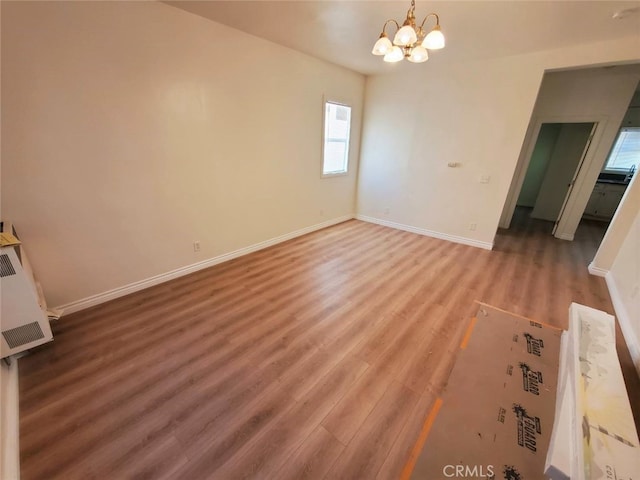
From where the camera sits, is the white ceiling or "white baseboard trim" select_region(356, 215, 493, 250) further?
"white baseboard trim" select_region(356, 215, 493, 250)

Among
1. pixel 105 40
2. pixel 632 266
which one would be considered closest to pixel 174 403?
pixel 105 40

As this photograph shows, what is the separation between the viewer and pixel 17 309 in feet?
5.56

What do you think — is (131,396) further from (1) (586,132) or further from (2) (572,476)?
(1) (586,132)

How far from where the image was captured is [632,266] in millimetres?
2662

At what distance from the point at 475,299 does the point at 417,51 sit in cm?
239

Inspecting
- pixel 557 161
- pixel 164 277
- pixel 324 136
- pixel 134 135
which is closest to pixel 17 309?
pixel 164 277

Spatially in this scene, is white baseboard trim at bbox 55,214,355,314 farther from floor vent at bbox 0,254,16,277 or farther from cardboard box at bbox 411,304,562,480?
cardboard box at bbox 411,304,562,480

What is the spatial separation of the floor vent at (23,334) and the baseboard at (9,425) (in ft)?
0.48

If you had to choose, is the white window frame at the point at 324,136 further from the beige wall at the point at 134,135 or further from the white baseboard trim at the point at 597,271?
the white baseboard trim at the point at 597,271

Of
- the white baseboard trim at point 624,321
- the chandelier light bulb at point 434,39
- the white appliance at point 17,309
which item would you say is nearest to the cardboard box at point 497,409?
the white baseboard trim at point 624,321

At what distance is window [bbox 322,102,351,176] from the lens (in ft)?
14.2

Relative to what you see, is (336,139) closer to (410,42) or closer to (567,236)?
(410,42)

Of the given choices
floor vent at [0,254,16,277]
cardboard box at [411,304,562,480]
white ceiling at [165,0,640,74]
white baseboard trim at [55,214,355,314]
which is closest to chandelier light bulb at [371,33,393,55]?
white ceiling at [165,0,640,74]

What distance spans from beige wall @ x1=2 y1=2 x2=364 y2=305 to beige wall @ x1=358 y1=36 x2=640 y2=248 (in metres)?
1.73
